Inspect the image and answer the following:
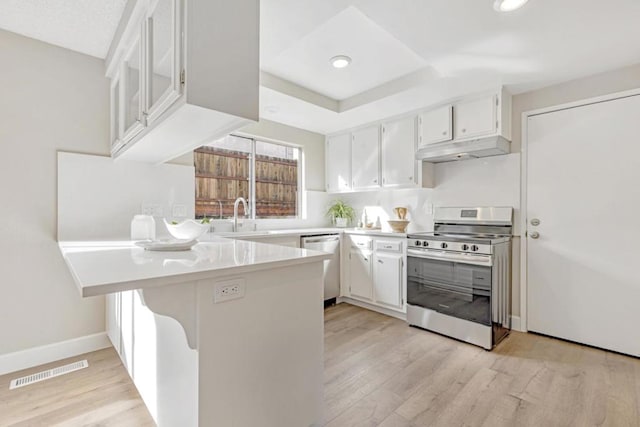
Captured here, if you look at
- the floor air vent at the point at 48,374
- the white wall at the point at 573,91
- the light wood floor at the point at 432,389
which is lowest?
the light wood floor at the point at 432,389

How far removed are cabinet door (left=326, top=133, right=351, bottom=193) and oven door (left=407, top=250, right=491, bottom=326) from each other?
150 cm

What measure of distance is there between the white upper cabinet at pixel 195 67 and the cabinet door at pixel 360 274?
2.32m

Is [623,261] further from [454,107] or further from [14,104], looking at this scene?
[14,104]

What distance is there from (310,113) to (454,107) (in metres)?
1.54

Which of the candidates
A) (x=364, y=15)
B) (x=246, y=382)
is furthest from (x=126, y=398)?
(x=364, y=15)

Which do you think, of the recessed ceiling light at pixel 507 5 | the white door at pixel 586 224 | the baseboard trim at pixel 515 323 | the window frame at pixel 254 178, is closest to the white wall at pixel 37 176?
the window frame at pixel 254 178

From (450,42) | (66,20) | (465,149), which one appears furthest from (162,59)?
(465,149)

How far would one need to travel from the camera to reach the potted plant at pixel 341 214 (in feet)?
13.7

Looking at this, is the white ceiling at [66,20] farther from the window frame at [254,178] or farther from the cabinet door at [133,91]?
the window frame at [254,178]

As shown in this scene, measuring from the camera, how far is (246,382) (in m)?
1.19

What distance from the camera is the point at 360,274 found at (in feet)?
11.4

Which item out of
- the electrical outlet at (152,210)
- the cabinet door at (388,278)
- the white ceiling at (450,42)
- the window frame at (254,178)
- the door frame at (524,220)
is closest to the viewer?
the white ceiling at (450,42)

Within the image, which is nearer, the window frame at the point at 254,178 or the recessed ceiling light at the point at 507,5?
the recessed ceiling light at the point at 507,5

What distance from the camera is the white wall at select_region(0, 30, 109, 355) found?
2057mm
